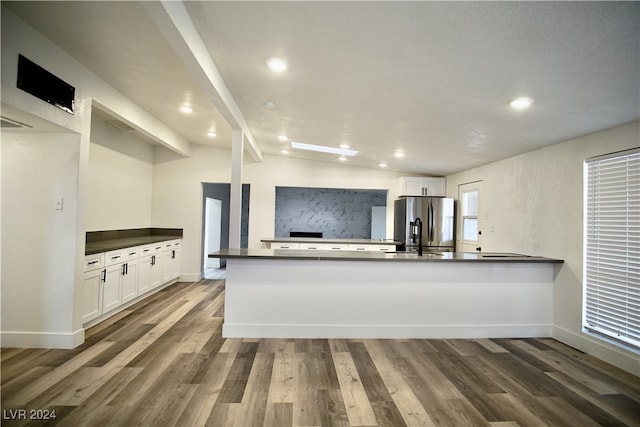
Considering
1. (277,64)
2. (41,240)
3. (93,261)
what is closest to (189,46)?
(277,64)

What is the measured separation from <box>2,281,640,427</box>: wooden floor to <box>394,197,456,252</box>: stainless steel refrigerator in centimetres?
226

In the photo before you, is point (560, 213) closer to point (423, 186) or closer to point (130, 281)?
point (423, 186)

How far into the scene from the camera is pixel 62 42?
2473 millimetres

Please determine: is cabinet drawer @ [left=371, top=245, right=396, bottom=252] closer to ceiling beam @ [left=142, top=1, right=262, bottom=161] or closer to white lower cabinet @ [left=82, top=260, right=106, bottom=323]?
ceiling beam @ [left=142, top=1, right=262, bottom=161]

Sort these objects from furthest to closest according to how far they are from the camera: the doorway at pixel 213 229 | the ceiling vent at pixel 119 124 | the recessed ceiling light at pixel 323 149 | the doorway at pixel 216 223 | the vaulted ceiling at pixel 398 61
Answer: the doorway at pixel 213 229 → the doorway at pixel 216 223 → the recessed ceiling light at pixel 323 149 → the ceiling vent at pixel 119 124 → the vaulted ceiling at pixel 398 61

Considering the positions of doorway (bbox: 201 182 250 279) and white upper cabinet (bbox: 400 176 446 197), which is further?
doorway (bbox: 201 182 250 279)

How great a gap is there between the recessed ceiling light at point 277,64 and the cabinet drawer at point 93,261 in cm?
264

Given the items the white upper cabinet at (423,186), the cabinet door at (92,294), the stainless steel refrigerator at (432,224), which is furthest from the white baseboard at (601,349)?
the cabinet door at (92,294)

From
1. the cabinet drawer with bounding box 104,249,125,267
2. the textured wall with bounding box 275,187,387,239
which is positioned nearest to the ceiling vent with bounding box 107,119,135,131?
the cabinet drawer with bounding box 104,249,125,267

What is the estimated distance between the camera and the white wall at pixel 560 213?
2.83m

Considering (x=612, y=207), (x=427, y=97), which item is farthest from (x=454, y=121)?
(x=612, y=207)

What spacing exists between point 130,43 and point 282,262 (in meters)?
2.25

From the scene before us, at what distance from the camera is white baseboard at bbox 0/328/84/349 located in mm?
2770

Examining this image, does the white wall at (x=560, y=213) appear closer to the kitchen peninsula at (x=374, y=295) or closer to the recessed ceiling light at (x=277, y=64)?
the kitchen peninsula at (x=374, y=295)
